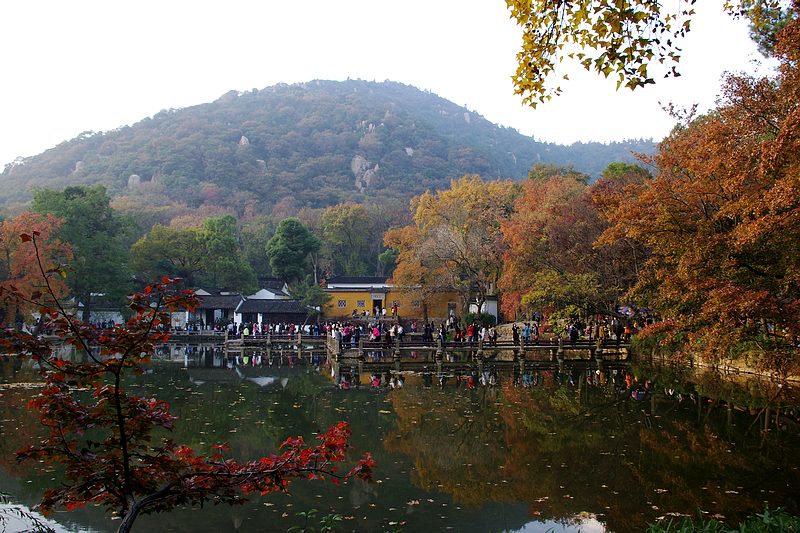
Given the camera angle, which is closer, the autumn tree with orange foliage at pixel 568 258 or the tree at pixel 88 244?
the autumn tree with orange foliage at pixel 568 258

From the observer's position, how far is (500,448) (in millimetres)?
10883

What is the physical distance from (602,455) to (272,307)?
3470 centimetres

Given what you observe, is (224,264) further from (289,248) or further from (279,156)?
(279,156)

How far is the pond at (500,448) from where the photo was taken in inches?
297

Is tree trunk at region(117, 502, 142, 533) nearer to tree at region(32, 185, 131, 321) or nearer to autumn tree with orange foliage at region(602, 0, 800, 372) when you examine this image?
autumn tree with orange foliage at region(602, 0, 800, 372)

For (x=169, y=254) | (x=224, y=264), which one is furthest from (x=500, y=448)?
(x=169, y=254)

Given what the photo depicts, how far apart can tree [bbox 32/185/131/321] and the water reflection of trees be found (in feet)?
92.3

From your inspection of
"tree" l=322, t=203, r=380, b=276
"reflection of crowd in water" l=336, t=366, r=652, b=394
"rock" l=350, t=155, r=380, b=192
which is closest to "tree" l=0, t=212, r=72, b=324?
"reflection of crowd in water" l=336, t=366, r=652, b=394

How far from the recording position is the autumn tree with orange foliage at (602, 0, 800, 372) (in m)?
9.34

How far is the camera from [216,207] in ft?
256

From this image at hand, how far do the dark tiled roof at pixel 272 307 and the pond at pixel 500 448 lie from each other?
2305cm

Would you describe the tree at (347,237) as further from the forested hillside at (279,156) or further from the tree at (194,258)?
the forested hillside at (279,156)

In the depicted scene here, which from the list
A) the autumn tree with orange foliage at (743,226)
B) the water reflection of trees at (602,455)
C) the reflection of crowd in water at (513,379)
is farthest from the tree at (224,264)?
the autumn tree with orange foliage at (743,226)

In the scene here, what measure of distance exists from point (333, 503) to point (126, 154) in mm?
100788
